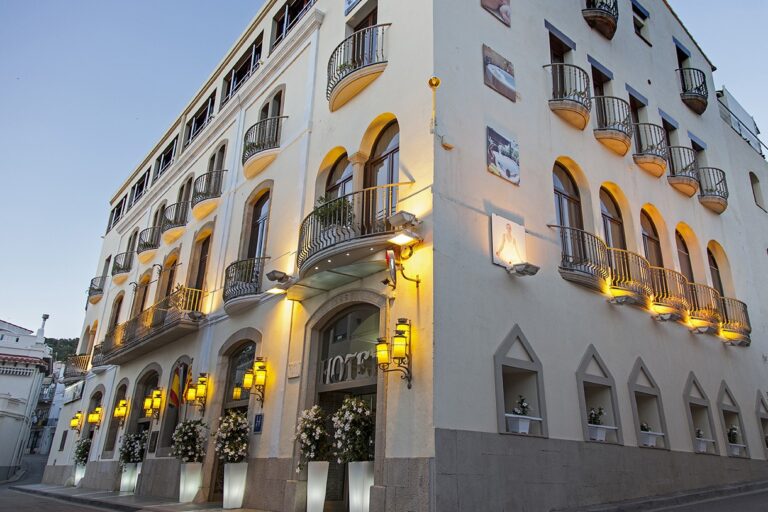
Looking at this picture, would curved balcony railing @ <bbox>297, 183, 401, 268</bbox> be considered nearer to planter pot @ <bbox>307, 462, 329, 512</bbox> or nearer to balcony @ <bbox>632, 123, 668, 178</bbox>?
planter pot @ <bbox>307, 462, 329, 512</bbox>

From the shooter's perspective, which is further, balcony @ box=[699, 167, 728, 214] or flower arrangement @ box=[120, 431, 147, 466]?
balcony @ box=[699, 167, 728, 214]

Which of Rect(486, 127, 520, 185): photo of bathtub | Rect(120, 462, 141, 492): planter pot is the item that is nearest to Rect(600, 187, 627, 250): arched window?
Rect(486, 127, 520, 185): photo of bathtub

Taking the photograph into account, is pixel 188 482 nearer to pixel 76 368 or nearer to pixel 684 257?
pixel 684 257

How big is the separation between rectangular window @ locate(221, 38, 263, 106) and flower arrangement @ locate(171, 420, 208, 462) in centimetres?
1194

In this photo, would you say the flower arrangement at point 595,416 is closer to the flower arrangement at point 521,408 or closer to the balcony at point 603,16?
the flower arrangement at point 521,408

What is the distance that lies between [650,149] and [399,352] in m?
11.1

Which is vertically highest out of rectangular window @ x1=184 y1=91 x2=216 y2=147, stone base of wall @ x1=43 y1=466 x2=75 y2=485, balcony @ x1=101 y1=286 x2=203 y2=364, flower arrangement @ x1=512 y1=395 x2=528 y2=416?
rectangular window @ x1=184 y1=91 x2=216 y2=147

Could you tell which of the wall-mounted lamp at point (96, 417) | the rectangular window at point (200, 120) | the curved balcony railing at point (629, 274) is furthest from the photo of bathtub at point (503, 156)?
the wall-mounted lamp at point (96, 417)

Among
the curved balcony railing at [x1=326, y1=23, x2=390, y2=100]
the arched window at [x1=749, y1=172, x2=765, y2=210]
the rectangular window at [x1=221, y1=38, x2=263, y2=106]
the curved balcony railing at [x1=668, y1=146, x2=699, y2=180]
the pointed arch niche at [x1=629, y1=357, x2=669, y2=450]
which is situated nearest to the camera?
the pointed arch niche at [x1=629, y1=357, x2=669, y2=450]

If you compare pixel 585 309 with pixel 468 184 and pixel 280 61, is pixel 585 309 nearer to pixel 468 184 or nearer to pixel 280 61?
pixel 468 184

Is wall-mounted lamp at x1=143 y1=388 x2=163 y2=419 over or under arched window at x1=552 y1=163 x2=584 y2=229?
under

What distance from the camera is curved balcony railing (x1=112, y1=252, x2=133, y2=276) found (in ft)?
86.1

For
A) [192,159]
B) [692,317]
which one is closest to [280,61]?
[192,159]

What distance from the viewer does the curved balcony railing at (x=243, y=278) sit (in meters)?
14.1
